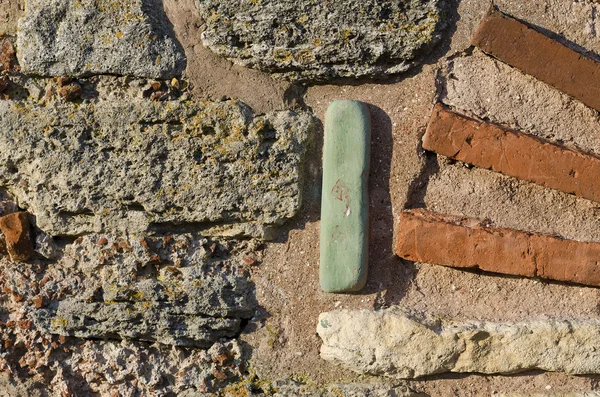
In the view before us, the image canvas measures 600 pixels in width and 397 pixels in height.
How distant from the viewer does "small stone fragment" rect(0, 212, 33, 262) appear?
1.61 metres

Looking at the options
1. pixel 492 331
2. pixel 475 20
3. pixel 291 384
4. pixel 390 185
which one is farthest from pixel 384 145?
pixel 291 384

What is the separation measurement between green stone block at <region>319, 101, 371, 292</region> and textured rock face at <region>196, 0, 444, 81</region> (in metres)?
0.11

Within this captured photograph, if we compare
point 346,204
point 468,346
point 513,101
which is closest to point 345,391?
point 468,346

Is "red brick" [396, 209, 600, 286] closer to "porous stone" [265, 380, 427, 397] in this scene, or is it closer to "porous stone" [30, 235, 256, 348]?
"porous stone" [265, 380, 427, 397]

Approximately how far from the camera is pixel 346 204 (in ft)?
5.07

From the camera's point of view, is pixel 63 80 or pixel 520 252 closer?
pixel 520 252

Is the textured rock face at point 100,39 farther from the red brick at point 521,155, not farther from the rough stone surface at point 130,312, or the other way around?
the red brick at point 521,155

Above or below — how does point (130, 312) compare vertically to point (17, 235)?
below

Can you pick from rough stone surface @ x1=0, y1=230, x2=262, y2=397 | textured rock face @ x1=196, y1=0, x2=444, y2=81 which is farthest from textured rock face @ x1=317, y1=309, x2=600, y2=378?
textured rock face @ x1=196, y1=0, x2=444, y2=81

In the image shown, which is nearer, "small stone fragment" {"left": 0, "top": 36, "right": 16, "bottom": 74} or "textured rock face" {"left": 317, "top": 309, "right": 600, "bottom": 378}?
"textured rock face" {"left": 317, "top": 309, "right": 600, "bottom": 378}

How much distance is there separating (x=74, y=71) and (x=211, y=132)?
0.35 m

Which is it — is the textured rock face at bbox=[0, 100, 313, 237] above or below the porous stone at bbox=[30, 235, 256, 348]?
above

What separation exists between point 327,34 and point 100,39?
52 centimetres

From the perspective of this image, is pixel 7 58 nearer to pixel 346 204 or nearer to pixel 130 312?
pixel 130 312
